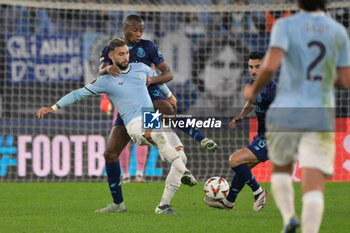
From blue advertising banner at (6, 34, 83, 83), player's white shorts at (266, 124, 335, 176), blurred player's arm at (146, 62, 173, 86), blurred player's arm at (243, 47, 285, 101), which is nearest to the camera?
blurred player's arm at (243, 47, 285, 101)

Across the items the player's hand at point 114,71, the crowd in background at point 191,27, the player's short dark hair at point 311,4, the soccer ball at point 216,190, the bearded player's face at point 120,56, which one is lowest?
the soccer ball at point 216,190

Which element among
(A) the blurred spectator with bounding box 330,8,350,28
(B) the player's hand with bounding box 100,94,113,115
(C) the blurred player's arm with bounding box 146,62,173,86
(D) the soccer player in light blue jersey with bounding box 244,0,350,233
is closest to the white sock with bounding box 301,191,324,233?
(D) the soccer player in light blue jersey with bounding box 244,0,350,233

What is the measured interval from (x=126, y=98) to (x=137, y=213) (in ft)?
3.58

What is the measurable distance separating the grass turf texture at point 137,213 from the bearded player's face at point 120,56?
1398mm

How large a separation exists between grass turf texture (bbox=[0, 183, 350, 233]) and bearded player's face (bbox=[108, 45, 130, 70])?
140 centimetres

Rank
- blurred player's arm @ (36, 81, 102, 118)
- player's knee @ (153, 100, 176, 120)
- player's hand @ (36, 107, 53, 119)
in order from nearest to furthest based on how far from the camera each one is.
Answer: player's hand @ (36, 107, 53, 119)
blurred player's arm @ (36, 81, 102, 118)
player's knee @ (153, 100, 176, 120)

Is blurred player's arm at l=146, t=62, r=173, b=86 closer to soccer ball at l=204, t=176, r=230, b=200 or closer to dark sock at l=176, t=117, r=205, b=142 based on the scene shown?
dark sock at l=176, t=117, r=205, b=142

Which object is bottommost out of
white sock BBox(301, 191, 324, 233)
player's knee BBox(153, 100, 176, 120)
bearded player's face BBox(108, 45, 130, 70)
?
white sock BBox(301, 191, 324, 233)

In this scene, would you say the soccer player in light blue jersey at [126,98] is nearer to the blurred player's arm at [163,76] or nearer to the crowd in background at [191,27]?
the blurred player's arm at [163,76]

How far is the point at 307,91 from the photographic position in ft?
13.7

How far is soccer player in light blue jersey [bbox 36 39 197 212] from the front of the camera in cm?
674

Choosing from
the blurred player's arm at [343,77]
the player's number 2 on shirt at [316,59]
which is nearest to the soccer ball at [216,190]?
the blurred player's arm at [343,77]

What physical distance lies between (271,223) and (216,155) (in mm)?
6209

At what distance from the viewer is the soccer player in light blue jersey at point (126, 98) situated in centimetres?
674
